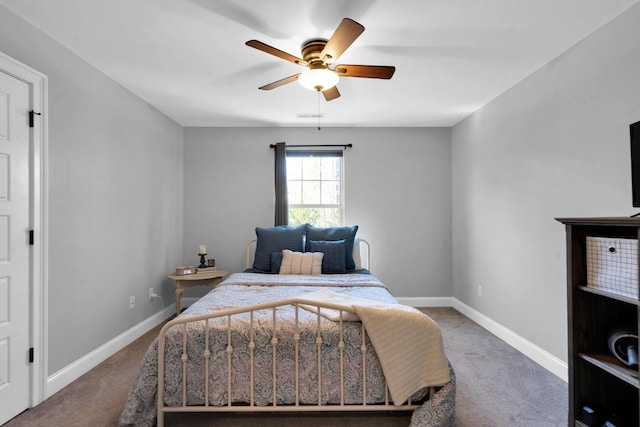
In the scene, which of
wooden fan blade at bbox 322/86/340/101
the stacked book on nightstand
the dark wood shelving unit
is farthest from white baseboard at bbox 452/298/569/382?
the stacked book on nightstand

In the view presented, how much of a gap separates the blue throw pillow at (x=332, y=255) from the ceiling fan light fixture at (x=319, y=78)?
5.68ft

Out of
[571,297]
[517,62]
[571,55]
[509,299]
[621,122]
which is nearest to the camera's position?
[571,297]

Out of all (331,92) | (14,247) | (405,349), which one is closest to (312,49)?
(331,92)

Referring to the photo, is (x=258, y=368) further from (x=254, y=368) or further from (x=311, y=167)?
(x=311, y=167)

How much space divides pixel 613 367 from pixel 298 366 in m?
1.46

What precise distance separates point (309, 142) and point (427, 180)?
62.8 inches

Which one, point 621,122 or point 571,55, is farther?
point 571,55

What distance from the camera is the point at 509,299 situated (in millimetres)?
3314

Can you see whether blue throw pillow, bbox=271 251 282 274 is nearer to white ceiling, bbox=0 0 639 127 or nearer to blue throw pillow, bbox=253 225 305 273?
blue throw pillow, bbox=253 225 305 273

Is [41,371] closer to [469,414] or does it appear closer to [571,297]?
[469,414]

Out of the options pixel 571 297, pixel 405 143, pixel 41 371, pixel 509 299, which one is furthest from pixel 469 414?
pixel 405 143

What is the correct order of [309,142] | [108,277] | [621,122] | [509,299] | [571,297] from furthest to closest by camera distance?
[309,142]
[509,299]
[108,277]
[621,122]
[571,297]

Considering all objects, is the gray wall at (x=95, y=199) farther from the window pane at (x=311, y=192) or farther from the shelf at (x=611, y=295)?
the shelf at (x=611, y=295)

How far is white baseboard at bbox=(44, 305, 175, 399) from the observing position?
7.81 feet
